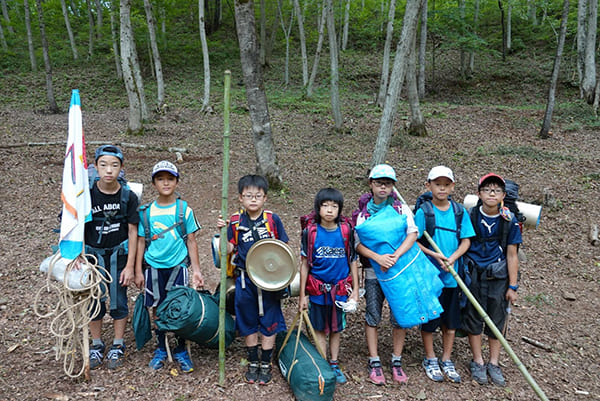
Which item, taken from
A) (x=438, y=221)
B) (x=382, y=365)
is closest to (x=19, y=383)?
(x=382, y=365)

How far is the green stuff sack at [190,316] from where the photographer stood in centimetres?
354

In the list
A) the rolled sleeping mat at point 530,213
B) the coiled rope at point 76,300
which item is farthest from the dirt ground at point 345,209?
the rolled sleeping mat at point 530,213

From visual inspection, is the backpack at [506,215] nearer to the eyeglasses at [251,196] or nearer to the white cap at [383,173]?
the white cap at [383,173]

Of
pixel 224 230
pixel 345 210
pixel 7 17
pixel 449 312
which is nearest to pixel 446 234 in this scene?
pixel 449 312

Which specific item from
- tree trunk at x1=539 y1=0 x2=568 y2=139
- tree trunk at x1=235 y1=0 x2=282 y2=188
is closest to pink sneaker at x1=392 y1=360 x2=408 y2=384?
tree trunk at x1=235 y1=0 x2=282 y2=188

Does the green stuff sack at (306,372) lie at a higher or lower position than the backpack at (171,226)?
lower

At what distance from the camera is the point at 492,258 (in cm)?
391

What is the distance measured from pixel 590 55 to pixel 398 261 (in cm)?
1836

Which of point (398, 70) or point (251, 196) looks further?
Result: point (398, 70)

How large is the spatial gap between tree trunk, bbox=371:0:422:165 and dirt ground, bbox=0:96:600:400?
4.08ft

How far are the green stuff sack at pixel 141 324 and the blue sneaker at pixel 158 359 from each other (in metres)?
0.17

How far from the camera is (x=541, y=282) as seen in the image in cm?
631

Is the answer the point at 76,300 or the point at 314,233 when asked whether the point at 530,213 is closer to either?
the point at 314,233

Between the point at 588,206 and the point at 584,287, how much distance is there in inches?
131
